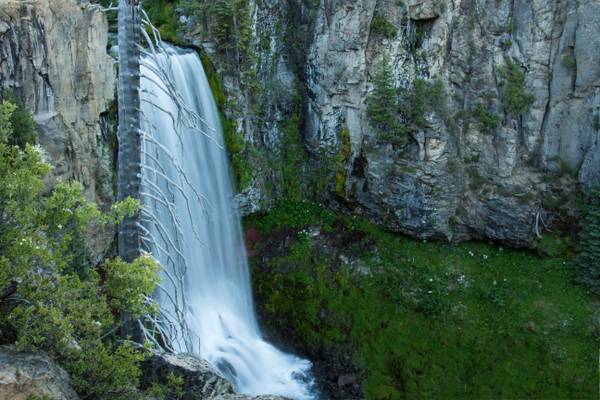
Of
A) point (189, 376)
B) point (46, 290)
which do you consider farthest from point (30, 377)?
point (189, 376)

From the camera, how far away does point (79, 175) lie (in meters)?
13.2

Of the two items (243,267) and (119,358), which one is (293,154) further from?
(119,358)

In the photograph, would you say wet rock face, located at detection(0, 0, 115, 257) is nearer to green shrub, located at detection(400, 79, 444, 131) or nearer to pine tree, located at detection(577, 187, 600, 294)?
green shrub, located at detection(400, 79, 444, 131)

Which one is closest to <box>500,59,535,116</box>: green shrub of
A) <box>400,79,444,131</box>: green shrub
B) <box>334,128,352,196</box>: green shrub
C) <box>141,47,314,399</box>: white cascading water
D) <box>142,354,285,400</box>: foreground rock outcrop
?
<box>400,79,444,131</box>: green shrub

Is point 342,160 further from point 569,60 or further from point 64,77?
point 64,77

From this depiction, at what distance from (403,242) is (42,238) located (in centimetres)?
1740

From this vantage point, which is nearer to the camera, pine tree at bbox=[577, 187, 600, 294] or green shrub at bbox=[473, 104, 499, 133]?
pine tree at bbox=[577, 187, 600, 294]

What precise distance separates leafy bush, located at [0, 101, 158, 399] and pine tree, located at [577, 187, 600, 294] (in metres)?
17.6

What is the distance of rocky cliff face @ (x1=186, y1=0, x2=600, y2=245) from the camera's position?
1938 centimetres

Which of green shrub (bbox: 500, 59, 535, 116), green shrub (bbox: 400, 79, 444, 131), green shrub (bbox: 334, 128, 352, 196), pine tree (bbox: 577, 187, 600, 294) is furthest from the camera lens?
green shrub (bbox: 334, 128, 352, 196)

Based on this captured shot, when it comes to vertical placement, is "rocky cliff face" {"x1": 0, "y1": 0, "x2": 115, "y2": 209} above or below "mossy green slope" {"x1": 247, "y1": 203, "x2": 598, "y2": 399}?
above

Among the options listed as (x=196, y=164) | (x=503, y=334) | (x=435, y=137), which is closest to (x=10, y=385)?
(x=196, y=164)

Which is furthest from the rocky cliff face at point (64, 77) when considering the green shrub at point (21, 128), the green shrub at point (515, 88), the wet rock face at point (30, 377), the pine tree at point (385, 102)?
the green shrub at point (515, 88)

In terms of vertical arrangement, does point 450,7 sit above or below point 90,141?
above
